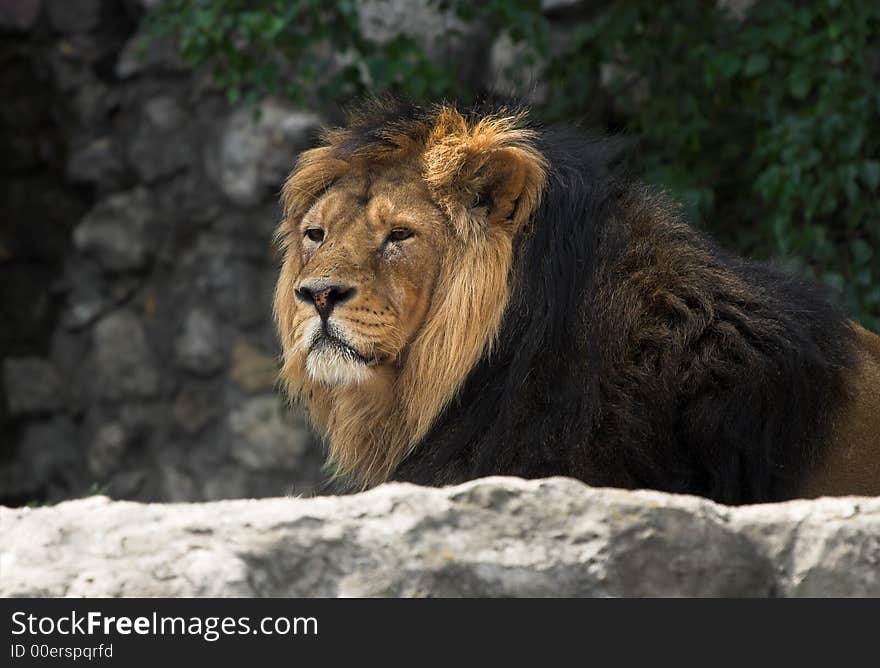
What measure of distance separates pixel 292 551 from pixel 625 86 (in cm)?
394

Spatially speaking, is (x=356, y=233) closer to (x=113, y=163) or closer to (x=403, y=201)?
(x=403, y=201)

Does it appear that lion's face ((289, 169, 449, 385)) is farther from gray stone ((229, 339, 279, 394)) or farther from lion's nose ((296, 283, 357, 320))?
gray stone ((229, 339, 279, 394))

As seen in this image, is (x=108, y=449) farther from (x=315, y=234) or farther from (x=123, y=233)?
(x=315, y=234)

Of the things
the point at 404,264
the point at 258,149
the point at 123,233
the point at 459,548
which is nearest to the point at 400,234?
the point at 404,264

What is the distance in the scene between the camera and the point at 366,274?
10.1ft

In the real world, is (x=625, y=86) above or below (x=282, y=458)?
above

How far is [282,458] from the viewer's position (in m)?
6.59

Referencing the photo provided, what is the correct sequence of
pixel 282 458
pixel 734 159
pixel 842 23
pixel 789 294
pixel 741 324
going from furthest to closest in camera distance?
pixel 282 458, pixel 734 159, pixel 842 23, pixel 789 294, pixel 741 324

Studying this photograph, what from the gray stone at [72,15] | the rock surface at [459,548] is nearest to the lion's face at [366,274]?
the rock surface at [459,548]

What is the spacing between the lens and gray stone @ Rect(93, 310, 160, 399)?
691 centimetres

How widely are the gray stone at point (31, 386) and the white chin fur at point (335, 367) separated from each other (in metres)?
4.34

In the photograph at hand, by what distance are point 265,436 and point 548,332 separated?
149 inches

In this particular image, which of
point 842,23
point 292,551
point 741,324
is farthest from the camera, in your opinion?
point 842,23

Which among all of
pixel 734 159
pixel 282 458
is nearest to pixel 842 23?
pixel 734 159
